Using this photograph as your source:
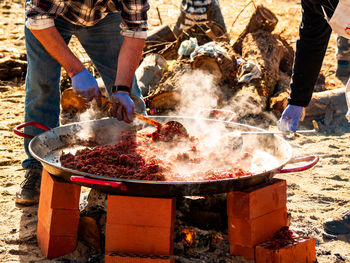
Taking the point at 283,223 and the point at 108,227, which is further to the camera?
the point at 283,223

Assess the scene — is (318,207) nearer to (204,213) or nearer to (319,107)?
(204,213)

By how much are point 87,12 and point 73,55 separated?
355 millimetres

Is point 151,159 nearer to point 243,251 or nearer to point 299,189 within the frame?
point 243,251

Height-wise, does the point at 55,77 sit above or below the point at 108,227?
above

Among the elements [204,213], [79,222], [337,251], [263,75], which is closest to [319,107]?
[263,75]

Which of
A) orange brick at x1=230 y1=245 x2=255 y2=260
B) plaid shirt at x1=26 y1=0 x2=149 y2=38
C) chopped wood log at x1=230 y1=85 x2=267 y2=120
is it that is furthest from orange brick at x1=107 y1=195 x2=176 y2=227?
chopped wood log at x1=230 y1=85 x2=267 y2=120

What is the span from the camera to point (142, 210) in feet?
7.57

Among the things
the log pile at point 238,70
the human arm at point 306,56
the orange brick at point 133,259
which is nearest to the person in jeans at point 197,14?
the log pile at point 238,70

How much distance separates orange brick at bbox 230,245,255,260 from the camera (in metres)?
2.48

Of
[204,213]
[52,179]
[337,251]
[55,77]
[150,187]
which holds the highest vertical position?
[55,77]

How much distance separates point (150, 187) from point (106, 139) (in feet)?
3.94

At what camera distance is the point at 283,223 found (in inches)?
103

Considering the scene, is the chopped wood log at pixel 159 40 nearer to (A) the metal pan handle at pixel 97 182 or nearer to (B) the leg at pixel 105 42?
(B) the leg at pixel 105 42

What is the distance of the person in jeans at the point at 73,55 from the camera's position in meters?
2.74
